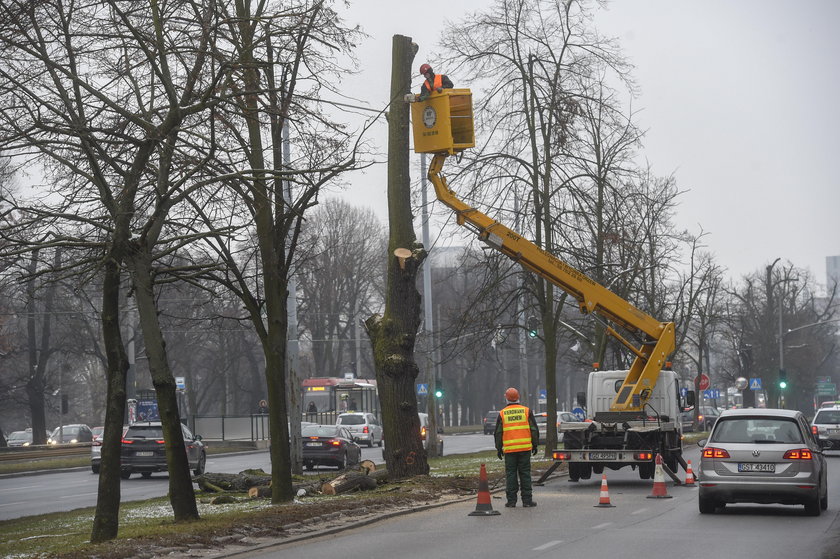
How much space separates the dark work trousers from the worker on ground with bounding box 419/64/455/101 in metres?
6.01

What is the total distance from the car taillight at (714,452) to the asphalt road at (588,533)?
0.85 m

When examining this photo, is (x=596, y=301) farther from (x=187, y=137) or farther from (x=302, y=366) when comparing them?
(x=302, y=366)

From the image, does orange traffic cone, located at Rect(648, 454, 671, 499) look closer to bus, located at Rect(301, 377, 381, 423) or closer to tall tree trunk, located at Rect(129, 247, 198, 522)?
tall tree trunk, located at Rect(129, 247, 198, 522)

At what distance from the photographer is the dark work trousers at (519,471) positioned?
18.3m

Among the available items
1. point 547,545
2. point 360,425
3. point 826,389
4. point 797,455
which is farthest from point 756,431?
point 826,389

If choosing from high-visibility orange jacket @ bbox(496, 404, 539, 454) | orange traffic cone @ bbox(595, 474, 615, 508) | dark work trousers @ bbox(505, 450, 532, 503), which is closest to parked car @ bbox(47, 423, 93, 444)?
dark work trousers @ bbox(505, 450, 532, 503)

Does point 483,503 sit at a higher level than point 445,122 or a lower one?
→ lower

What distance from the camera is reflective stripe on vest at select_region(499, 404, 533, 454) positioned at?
18.2m

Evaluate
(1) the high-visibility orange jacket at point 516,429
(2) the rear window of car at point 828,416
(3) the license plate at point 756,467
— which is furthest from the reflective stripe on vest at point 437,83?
(2) the rear window of car at point 828,416

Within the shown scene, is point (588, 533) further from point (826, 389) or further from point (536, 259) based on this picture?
point (826, 389)

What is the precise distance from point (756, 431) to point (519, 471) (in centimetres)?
356

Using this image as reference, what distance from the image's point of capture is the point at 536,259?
23.2 metres

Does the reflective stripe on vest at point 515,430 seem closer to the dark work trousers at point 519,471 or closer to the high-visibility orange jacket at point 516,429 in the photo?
the high-visibility orange jacket at point 516,429

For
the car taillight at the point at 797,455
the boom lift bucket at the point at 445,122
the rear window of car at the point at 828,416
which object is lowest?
the car taillight at the point at 797,455
